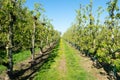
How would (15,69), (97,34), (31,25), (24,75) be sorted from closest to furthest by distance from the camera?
(24,75)
(15,69)
(97,34)
(31,25)

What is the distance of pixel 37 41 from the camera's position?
64.9 meters

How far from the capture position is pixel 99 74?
31359mm

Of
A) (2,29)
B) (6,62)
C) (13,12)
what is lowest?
(6,62)

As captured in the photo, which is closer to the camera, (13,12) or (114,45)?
(114,45)

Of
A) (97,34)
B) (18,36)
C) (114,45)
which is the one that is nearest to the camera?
→ (114,45)

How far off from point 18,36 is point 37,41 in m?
21.5

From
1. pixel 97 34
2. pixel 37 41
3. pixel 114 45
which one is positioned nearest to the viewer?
pixel 114 45

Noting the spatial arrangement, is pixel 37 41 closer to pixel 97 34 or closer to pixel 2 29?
pixel 97 34

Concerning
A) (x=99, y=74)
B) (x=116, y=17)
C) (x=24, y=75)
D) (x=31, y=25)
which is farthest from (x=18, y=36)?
(x=116, y=17)

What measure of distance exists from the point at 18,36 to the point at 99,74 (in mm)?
19603

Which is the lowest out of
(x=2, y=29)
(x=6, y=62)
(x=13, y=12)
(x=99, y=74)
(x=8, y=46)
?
(x=99, y=74)

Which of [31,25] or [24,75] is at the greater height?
[31,25]

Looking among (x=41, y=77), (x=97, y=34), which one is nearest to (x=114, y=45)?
(x=41, y=77)

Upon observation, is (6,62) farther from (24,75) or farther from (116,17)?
(116,17)
